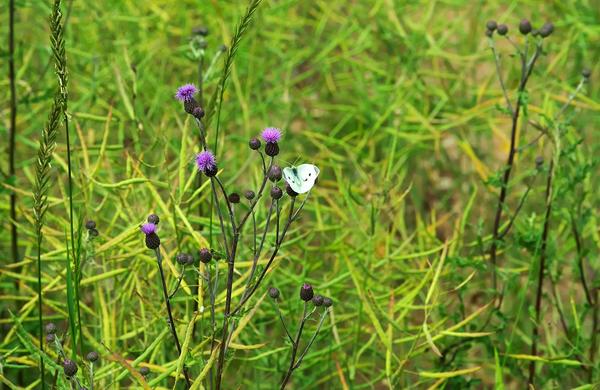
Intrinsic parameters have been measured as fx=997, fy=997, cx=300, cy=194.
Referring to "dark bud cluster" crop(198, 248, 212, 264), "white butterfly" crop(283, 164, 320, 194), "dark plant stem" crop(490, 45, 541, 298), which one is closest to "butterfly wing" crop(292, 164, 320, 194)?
"white butterfly" crop(283, 164, 320, 194)

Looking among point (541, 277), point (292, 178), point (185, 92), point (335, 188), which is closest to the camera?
point (292, 178)

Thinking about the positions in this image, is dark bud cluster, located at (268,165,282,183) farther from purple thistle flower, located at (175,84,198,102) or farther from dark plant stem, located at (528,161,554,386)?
dark plant stem, located at (528,161,554,386)

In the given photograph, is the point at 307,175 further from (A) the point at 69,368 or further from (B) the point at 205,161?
(A) the point at 69,368

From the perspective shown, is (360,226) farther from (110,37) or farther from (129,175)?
(110,37)

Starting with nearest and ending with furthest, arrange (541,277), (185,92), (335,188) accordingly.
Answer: (185,92) < (541,277) < (335,188)

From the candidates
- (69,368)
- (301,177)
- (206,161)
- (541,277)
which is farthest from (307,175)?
(541,277)

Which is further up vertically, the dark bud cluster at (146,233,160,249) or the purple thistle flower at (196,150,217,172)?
the purple thistle flower at (196,150,217,172)
